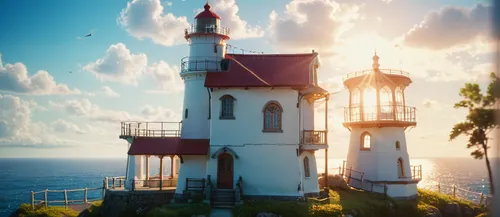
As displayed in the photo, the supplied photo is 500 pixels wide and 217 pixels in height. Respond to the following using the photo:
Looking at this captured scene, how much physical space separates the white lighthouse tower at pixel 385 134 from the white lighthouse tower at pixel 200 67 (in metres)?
11.3

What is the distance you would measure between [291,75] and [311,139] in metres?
4.56

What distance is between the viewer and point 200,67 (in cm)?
3303

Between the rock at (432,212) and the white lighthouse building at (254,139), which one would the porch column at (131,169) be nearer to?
the white lighthouse building at (254,139)

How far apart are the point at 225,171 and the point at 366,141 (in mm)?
12606

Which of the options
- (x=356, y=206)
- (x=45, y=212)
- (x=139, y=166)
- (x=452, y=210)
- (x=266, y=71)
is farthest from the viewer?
(x=139, y=166)

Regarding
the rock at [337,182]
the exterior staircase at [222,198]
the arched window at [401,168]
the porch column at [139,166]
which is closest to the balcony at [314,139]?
the rock at [337,182]

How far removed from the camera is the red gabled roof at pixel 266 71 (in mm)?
29922

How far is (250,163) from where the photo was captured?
2970cm

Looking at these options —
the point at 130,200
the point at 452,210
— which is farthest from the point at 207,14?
the point at 452,210

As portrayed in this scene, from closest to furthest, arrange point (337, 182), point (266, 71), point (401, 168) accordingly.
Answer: point (266, 71) < point (337, 182) < point (401, 168)

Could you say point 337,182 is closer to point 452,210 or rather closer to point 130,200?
point 452,210

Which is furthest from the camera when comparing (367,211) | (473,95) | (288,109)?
(288,109)

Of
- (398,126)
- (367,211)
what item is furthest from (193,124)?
(398,126)

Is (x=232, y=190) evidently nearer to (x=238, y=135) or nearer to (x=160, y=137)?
(x=238, y=135)
